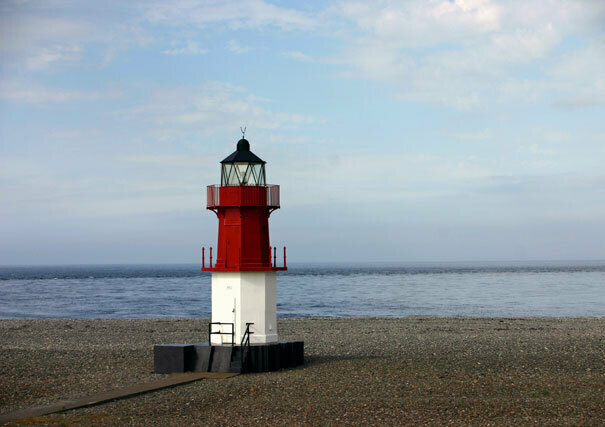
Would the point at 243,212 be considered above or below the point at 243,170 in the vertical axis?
below

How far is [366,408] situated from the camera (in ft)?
42.4

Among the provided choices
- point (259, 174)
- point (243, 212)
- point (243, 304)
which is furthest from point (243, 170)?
point (243, 304)

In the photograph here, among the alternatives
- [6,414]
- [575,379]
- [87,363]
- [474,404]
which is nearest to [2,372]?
[87,363]

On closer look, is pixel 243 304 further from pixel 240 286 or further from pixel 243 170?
pixel 243 170

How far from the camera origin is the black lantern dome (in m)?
17.4

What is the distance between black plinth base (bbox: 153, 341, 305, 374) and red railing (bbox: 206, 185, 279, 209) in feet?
10.7

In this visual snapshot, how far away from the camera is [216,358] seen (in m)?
16.8

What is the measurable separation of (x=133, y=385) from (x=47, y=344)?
11.2 metres

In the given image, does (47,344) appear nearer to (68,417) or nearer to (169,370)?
(169,370)

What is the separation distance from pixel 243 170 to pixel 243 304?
3110 mm

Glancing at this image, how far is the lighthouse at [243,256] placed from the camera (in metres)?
17.1

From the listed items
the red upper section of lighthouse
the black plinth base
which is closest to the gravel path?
the black plinth base

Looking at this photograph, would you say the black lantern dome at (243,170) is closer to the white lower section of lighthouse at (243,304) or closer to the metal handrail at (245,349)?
the white lower section of lighthouse at (243,304)

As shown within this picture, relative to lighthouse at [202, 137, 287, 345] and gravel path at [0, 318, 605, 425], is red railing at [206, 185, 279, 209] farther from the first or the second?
gravel path at [0, 318, 605, 425]
